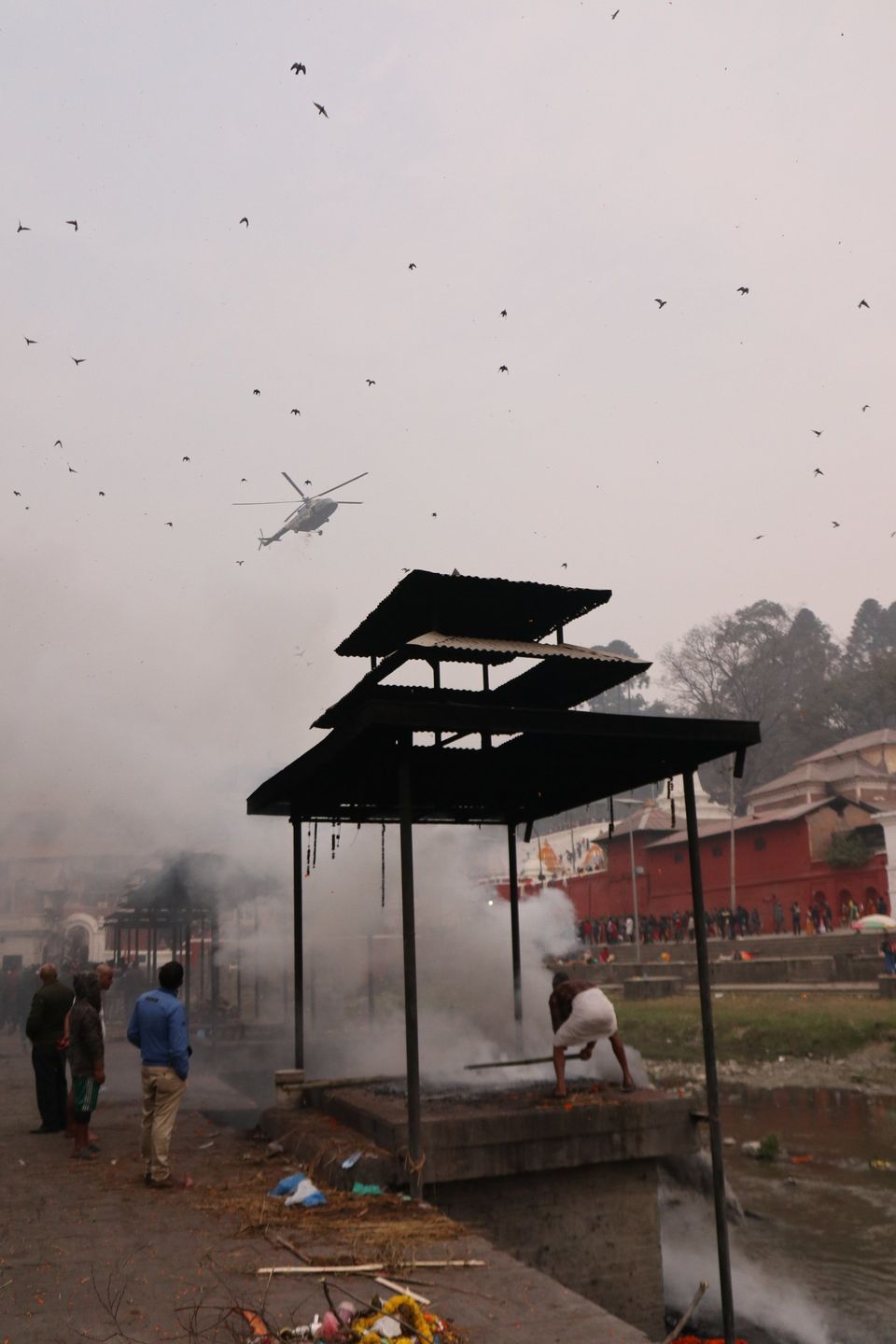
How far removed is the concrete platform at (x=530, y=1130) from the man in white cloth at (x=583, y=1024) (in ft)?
1.02

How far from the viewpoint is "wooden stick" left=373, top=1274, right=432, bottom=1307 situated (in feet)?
15.3

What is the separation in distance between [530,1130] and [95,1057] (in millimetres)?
3730

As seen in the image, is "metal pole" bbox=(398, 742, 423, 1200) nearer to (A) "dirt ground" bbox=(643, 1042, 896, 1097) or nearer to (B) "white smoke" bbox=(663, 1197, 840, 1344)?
(B) "white smoke" bbox=(663, 1197, 840, 1344)

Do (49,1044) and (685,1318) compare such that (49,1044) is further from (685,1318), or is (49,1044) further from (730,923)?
(730,923)

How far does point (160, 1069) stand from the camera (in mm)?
7719

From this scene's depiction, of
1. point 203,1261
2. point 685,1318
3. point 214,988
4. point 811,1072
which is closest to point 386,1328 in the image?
point 203,1261

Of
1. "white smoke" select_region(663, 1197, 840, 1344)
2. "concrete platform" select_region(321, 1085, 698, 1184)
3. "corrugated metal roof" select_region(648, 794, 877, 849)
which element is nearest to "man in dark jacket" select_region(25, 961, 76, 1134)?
"concrete platform" select_region(321, 1085, 698, 1184)

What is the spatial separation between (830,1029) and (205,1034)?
1421 cm

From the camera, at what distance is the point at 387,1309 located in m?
4.35

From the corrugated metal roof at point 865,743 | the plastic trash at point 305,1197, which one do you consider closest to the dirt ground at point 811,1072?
the plastic trash at point 305,1197

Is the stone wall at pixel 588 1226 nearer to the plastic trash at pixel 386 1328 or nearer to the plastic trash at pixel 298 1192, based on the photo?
the plastic trash at pixel 298 1192

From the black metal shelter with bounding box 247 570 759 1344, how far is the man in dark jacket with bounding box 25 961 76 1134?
2.25 metres

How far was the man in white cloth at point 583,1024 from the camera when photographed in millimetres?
8930

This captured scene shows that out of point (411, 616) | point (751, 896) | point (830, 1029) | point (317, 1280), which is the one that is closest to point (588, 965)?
point (751, 896)
